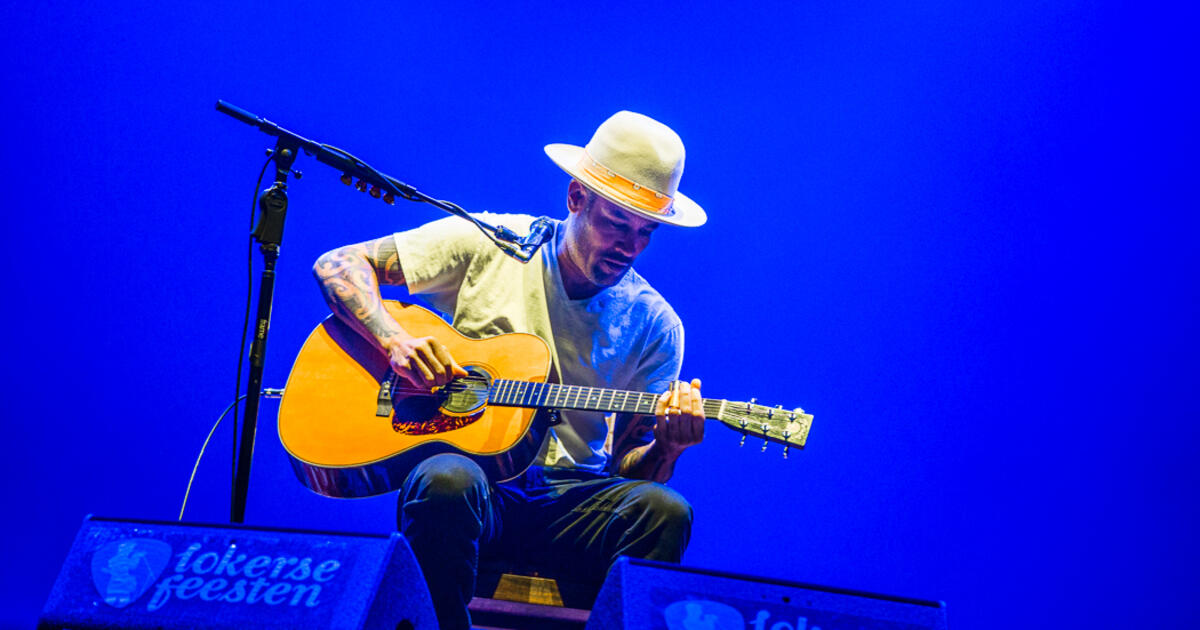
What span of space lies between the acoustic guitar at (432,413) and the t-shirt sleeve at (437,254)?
0.82 ft

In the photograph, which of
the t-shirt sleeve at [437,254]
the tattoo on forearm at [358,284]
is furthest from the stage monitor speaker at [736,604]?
the t-shirt sleeve at [437,254]

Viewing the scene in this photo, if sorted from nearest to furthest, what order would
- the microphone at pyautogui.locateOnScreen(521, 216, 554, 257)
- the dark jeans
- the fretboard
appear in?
the dark jeans
the fretboard
the microphone at pyautogui.locateOnScreen(521, 216, 554, 257)

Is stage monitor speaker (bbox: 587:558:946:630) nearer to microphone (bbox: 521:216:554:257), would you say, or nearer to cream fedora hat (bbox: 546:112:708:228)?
microphone (bbox: 521:216:554:257)

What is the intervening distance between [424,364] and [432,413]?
15cm

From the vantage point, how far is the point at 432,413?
269 cm

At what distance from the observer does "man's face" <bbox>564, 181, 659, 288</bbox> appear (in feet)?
9.68

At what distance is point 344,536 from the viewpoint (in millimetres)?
1812

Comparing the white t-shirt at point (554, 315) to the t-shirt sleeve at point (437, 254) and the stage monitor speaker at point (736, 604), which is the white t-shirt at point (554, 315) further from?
the stage monitor speaker at point (736, 604)

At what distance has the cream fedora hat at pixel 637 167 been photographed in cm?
295

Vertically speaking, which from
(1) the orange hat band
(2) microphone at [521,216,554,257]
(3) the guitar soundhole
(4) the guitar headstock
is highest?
(1) the orange hat band

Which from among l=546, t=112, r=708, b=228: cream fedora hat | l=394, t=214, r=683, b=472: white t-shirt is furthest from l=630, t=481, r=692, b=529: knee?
l=546, t=112, r=708, b=228: cream fedora hat

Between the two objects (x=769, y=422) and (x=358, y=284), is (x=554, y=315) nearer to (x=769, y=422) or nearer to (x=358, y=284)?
(x=358, y=284)

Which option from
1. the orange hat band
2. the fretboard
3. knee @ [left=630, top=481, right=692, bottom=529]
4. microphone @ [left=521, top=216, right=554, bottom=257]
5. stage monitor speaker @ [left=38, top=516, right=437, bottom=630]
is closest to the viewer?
stage monitor speaker @ [left=38, top=516, right=437, bottom=630]

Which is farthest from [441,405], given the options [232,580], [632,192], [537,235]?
[232,580]
